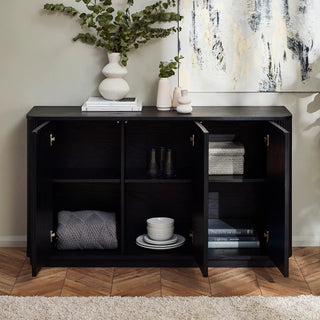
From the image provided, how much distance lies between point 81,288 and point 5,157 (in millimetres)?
988

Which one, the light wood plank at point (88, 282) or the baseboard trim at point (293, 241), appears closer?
the light wood plank at point (88, 282)

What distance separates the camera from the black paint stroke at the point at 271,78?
400cm

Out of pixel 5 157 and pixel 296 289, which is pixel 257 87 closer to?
pixel 296 289

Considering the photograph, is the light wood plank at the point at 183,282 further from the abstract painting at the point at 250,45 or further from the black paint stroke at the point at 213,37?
Answer: the black paint stroke at the point at 213,37

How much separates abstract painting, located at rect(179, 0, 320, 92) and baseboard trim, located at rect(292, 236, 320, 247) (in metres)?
0.85

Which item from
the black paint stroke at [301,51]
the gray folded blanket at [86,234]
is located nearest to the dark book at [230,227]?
the gray folded blanket at [86,234]

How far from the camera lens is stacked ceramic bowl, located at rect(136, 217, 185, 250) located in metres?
3.86

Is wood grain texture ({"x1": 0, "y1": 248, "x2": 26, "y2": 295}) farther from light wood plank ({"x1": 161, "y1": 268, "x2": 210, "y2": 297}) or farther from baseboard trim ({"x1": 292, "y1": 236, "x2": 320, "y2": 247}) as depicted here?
baseboard trim ({"x1": 292, "y1": 236, "x2": 320, "y2": 247})

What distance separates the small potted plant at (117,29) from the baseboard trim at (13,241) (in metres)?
0.97

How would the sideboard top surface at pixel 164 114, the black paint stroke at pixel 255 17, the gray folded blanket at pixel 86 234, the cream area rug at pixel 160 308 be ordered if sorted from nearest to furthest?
the cream area rug at pixel 160 308 → the sideboard top surface at pixel 164 114 → the gray folded blanket at pixel 86 234 → the black paint stroke at pixel 255 17

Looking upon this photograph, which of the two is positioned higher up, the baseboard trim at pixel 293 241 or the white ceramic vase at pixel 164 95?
the white ceramic vase at pixel 164 95

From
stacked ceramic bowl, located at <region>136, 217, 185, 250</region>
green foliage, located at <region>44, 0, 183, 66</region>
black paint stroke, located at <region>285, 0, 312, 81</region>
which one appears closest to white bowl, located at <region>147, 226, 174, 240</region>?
stacked ceramic bowl, located at <region>136, 217, 185, 250</region>

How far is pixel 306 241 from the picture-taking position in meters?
4.17

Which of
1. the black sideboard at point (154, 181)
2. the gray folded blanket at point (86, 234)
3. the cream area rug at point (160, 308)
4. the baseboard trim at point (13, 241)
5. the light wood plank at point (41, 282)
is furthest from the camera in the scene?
the baseboard trim at point (13, 241)
